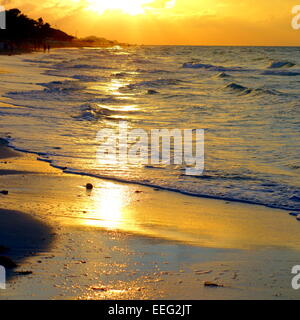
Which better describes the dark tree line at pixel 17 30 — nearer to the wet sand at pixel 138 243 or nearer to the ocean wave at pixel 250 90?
the ocean wave at pixel 250 90

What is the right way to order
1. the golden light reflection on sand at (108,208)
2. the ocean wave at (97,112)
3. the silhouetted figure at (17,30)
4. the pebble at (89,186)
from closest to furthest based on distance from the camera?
the golden light reflection on sand at (108,208)
the pebble at (89,186)
the ocean wave at (97,112)
the silhouetted figure at (17,30)

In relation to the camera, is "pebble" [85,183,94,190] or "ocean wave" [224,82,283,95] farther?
"ocean wave" [224,82,283,95]

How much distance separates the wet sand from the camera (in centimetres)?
473

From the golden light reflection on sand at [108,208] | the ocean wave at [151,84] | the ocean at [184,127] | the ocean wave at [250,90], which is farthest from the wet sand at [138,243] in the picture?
the ocean wave at [151,84]

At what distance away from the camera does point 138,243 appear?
5957mm

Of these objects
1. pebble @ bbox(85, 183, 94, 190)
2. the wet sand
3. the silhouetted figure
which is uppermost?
the silhouetted figure

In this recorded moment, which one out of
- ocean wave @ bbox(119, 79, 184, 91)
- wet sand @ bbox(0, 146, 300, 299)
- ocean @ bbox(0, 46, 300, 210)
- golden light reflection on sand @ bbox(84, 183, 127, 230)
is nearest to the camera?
wet sand @ bbox(0, 146, 300, 299)

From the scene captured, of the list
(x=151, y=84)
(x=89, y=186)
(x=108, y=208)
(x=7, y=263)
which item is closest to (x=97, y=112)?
(x=89, y=186)

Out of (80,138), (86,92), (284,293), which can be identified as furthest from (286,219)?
(86,92)

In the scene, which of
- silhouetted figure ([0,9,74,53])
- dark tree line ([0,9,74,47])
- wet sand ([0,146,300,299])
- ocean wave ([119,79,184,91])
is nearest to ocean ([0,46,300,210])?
wet sand ([0,146,300,299])

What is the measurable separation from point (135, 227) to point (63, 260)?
1453mm

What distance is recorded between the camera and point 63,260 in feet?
17.4

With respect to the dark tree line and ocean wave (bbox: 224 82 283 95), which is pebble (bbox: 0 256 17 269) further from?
the dark tree line

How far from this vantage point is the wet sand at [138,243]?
15.5 feet
